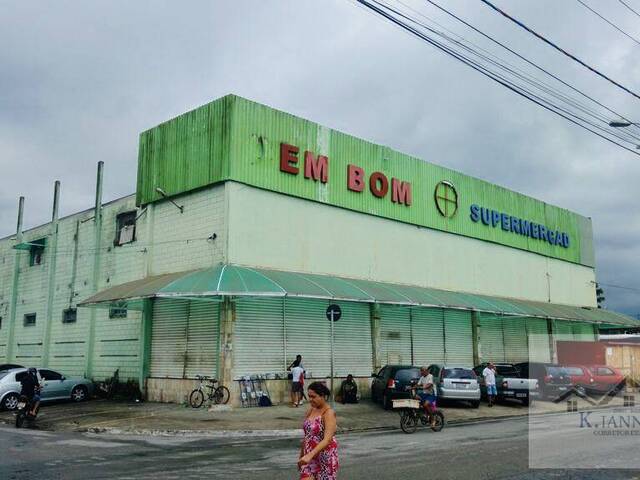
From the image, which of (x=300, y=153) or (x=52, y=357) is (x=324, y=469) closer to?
(x=300, y=153)

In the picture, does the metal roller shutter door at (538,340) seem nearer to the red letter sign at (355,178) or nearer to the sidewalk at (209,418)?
the sidewalk at (209,418)

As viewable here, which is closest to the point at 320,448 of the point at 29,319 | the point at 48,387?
the point at 48,387

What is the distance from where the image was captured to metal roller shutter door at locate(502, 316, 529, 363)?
1391 inches

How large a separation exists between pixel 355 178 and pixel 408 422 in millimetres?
12886

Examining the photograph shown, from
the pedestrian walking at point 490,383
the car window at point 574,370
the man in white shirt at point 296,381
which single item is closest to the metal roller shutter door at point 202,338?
the man in white shirt at point 296,381

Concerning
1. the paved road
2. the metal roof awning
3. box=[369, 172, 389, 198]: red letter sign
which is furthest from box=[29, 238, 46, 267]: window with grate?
the paved road

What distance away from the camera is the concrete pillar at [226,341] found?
21844 millimetres

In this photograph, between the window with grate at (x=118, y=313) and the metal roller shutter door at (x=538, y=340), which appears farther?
the metal roller shutter door at (x=538, y=340)

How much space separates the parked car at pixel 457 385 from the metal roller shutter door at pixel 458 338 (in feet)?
24.1

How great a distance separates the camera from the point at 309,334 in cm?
2492

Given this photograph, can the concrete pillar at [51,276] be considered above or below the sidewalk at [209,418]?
above

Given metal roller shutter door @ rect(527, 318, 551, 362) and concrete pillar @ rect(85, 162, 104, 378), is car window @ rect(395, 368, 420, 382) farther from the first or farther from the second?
metal roller shutter door @ rect(527, 318, 551, 362)

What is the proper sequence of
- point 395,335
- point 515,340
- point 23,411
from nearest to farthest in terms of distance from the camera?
point 23,411 < point 395,335 < point 515,340

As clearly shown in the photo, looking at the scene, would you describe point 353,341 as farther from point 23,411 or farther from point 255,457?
point 255,457
